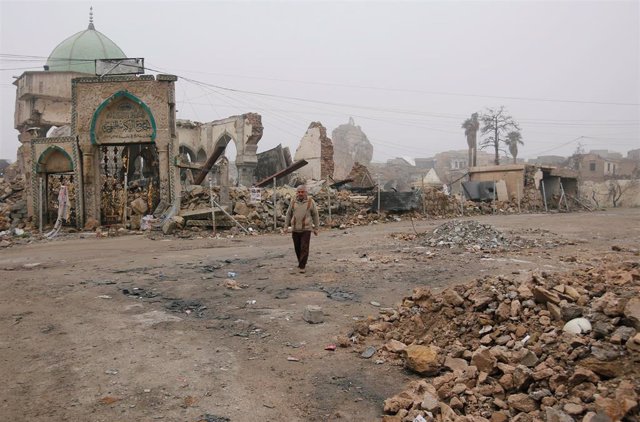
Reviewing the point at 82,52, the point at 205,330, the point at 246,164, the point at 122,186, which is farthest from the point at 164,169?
the point at 82,52

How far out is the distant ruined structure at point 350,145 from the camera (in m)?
63.1

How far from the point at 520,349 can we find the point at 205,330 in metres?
3.06

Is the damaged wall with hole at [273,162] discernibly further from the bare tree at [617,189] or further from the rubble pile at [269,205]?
the bare tree at [617,189]

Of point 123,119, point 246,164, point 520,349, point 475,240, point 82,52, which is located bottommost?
point 520,349

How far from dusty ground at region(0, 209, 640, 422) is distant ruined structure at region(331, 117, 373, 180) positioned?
53.3 meters

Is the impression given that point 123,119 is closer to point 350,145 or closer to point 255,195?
point 255,195

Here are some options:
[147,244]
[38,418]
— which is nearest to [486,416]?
[38,418]

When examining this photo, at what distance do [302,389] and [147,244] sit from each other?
403 inches

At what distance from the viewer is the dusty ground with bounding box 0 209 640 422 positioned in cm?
323

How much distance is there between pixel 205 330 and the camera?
478 centimetres

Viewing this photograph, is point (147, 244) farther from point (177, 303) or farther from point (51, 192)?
point (51, 192)

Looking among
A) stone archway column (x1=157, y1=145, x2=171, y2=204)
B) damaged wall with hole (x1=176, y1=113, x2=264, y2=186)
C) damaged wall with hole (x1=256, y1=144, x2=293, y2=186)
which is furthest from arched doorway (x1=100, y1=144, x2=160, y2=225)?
damaged wall with hole (x1=256, y1=144, x2=293, y2=186)

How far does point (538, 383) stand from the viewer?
3.03 meters

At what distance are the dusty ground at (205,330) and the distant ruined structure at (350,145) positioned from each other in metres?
53.3
